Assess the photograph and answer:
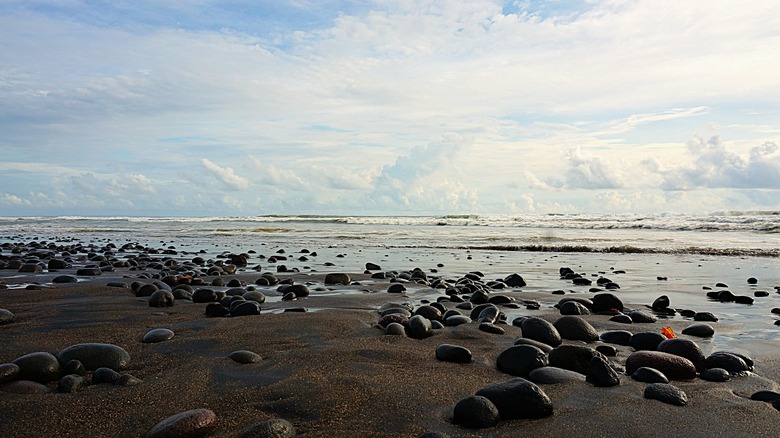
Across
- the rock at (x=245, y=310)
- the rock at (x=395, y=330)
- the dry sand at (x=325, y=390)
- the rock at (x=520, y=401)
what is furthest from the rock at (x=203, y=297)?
the rock at (x=520, y=401)

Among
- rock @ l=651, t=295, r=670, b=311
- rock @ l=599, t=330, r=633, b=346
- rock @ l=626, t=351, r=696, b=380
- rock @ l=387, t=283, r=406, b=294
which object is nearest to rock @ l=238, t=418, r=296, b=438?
rock @ l=626, t=351, r=696, b=380

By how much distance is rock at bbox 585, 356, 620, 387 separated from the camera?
343 centimetres

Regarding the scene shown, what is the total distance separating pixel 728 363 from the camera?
12.4 ft

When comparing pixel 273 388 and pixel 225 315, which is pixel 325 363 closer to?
pixel 273 388

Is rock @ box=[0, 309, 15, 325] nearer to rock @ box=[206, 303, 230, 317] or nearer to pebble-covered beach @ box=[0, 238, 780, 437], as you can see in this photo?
pebble-covered beach @ box=[0, 238, 780, 437]

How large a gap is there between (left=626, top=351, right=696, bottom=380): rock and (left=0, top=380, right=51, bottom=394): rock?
3666 mm

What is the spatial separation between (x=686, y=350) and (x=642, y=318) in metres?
1.90

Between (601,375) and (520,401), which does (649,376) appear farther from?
(520,401)

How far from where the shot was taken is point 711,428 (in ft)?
9.00

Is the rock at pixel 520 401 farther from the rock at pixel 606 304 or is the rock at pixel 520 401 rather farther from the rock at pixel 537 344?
the rock at pixel 606 304

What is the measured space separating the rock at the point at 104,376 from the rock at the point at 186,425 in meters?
0.96

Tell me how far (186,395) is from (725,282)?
9328 mm

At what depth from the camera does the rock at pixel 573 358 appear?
3.69 metres

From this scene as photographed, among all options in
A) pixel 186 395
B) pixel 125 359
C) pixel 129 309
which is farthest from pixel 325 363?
pixel 129 309
